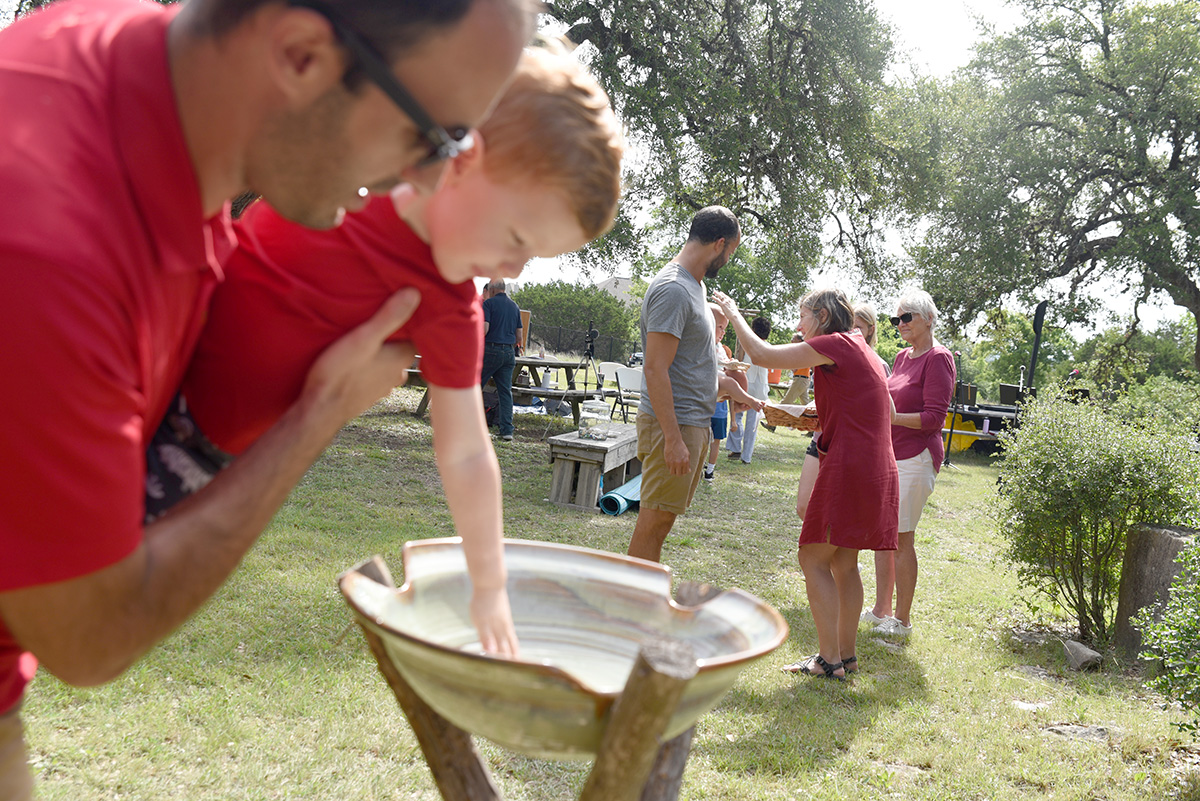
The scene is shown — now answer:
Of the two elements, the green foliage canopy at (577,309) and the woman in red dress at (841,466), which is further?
the green foliage canopy at (577,309)

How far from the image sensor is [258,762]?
9.85 feet

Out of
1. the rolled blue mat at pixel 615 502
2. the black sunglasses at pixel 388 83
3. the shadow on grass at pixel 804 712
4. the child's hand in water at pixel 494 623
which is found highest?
the black sunglasses at pixel 388 83

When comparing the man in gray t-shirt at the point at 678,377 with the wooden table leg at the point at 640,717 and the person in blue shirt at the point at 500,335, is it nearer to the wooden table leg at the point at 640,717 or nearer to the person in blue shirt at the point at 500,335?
the wooden table leg at the point at 640,717

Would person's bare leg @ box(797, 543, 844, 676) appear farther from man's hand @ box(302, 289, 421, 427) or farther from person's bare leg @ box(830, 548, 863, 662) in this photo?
man's hand @ box(302, 289, 421, 427)

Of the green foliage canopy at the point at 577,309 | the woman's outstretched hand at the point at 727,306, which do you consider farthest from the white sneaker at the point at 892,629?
the green foliage canopy at the point at 577,309

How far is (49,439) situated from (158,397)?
0.26 metres

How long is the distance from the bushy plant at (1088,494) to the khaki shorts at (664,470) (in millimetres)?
2791

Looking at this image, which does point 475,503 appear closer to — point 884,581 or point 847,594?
point 847,594

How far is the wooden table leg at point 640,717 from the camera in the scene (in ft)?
3.13

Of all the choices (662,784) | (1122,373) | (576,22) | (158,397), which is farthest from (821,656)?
(1122,373)

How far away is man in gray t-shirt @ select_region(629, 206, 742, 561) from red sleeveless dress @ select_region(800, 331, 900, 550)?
62 cm

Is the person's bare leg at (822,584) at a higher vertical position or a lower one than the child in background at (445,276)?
lower

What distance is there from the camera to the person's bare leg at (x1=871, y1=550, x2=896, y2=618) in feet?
18.2

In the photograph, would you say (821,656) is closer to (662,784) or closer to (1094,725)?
(1094,725)
